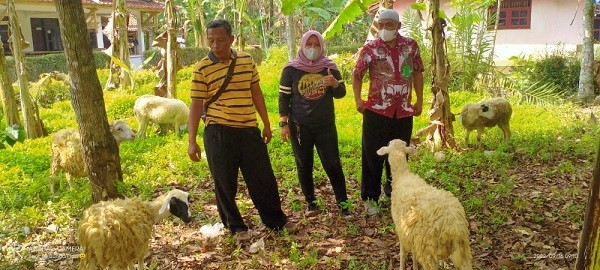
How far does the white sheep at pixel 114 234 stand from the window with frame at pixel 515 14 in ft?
56.5

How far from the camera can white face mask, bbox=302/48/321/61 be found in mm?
4523

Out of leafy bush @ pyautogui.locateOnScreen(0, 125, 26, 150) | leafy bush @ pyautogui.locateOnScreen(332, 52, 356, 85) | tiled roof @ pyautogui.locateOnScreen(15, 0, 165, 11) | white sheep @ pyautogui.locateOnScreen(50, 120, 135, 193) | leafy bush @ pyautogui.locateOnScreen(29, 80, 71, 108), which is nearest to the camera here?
leafy bush @ pyautogui.locateOnScreen(0, 125, 26, 150)

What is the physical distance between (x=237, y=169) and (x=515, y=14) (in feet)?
55.8

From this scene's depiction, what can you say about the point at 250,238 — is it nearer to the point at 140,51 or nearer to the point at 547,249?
the point at 547,249

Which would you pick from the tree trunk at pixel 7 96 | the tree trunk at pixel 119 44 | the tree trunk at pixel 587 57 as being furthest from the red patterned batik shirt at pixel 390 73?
the tree trunk at pixel 587 57

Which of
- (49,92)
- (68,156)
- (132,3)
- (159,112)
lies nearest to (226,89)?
(68,156)

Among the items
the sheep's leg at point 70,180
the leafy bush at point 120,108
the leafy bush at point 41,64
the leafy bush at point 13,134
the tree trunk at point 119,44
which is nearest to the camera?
the leafy bush at point 13,134

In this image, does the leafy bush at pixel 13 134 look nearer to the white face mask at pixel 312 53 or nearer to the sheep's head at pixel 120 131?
the white face mask at pixel 312 53

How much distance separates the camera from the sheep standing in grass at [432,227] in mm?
3025

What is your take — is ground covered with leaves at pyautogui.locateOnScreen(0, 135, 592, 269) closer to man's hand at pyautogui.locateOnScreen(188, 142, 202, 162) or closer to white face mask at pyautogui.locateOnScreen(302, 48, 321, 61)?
man's hand at pyautogui.locateOnScreen(188, 142, 202, 162)

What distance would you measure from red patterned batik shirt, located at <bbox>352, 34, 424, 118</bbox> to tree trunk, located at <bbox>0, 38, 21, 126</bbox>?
6.63 meters

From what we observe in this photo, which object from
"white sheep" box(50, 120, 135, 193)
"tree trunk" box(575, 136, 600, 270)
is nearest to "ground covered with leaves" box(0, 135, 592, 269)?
"white sheep" box(50, 120, 135, 193)

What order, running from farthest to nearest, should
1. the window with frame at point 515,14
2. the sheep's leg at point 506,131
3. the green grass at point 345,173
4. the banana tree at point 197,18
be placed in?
the banana tree at point 197,18
the window with frame at point 515,14
the sheep's leg at point 506,131
the green grass at point 345,173

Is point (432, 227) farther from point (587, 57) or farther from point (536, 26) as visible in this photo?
point (536, 26)
